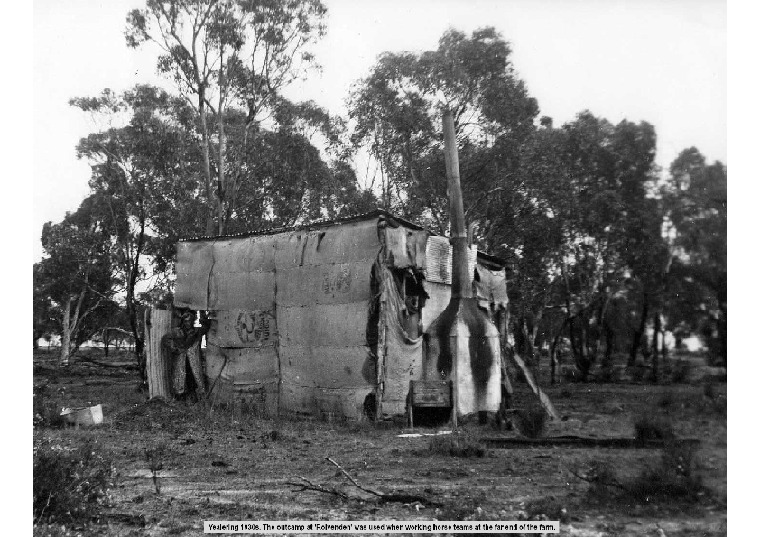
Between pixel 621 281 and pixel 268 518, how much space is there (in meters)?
7.88

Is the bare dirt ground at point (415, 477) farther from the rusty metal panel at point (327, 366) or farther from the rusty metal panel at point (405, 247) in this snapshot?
the rusty metal panel at point (405, 247)

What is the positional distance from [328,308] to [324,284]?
434mm

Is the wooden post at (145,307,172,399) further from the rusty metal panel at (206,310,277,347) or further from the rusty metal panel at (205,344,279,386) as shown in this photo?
the rusty metal panel at (206,310,277,347)

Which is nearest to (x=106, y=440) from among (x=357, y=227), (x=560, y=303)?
(x=357, y=227)

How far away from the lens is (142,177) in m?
21.2

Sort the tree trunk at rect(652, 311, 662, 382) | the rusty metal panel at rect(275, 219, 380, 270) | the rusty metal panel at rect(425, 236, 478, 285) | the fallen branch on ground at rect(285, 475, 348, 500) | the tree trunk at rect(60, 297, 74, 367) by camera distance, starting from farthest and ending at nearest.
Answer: the tree trunk at rect(60, 297, 74, 367), the rusty metal panel at rect(425, 236, 478, 285), the rusty metal panel at rect(275, 219, 380, 270), the tree trunk at rect(652, 311, 662, 382), the fallen branch on ground at rect(285, 475, 348, 500)

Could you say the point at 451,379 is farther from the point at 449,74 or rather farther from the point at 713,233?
the point at 449,74

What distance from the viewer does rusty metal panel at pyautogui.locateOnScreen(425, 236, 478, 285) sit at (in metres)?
11.3

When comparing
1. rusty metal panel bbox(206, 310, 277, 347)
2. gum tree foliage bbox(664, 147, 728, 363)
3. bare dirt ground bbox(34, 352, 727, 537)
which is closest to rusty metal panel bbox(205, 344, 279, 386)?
rusty metal panel bbox(206, 310, 277, 347)

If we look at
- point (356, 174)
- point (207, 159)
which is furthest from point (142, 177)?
point (356, 174)

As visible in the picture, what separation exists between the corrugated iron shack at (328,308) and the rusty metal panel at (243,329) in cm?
2

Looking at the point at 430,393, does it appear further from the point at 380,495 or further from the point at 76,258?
the point at 76,258

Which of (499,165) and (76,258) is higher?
(499,165)

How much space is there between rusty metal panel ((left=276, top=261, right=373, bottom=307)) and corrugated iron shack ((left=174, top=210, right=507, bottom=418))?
2 cm
